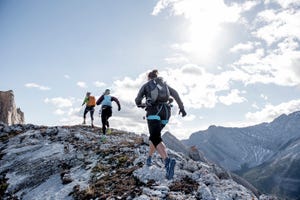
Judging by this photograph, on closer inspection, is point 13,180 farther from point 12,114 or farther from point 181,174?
point 12,114

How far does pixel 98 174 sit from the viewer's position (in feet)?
52.9

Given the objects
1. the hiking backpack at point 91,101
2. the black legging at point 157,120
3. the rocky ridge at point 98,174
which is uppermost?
the hiking backpack at point 91,101

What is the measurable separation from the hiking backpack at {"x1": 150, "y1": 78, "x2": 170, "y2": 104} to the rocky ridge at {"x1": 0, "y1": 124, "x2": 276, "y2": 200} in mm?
3629

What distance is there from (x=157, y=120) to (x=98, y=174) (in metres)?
5.61

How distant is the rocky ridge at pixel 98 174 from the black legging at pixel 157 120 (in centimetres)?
211

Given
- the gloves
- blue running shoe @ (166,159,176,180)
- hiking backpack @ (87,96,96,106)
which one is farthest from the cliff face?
the gloves

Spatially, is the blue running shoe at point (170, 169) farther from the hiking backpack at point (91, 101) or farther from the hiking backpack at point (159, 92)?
the hiking backpack at point (91, 101)

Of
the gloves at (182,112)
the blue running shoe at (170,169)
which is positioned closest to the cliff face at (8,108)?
the blue running shoe at (170,169)

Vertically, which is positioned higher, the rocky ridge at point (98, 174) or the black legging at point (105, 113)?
the black legging at point (105, 113)

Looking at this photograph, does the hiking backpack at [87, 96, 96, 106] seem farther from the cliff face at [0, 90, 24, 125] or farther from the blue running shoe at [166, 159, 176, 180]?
the cliff face at [0, 90, 24, 125]

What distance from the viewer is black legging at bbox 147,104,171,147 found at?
40.7 feet

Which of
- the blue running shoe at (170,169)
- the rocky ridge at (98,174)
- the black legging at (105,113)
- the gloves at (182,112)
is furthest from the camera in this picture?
the black legging at (105,113)

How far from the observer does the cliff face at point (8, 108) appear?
97.8 m

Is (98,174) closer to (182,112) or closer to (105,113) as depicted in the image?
(182,112)
